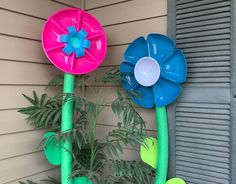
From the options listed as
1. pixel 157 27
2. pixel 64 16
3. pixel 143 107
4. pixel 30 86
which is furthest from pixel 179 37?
pixel 30 86

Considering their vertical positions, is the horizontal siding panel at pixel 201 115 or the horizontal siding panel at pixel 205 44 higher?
the horizontal siding panel at pixel 205 44

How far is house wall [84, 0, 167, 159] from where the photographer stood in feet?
5.29

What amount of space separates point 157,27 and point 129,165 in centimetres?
89

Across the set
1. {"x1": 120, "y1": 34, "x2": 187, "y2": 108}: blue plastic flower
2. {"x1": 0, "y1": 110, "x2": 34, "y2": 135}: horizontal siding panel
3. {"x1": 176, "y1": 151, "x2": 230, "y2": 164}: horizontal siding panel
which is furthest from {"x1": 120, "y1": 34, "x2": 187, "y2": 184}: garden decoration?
{"x1": 0, "y1": 110, "x2": 34, "y2": 135}: horizontal siding panel

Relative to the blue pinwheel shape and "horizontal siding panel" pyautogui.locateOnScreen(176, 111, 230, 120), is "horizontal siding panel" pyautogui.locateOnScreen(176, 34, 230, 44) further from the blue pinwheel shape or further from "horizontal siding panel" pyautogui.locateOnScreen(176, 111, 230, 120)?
the blue pinwheel shape

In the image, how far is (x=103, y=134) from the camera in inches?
74.6

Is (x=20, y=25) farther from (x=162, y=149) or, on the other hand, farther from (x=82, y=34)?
(x=162, y=149)

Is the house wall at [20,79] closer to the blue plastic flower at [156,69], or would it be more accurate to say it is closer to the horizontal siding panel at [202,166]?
→ the blue plastic flower at [156,69]

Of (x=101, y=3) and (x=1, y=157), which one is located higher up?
(x=101, y=3)

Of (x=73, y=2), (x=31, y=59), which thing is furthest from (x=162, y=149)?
(x=73, y=2)

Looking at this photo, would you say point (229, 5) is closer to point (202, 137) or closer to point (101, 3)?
point (202, 137)

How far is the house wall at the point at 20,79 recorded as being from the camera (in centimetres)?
145

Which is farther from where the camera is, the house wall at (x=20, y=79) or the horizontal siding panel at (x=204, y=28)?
the house wall at (x=20, y=79)

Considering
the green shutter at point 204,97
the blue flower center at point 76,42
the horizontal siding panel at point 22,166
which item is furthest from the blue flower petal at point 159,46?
the horizontal siding panel at point 22,166
